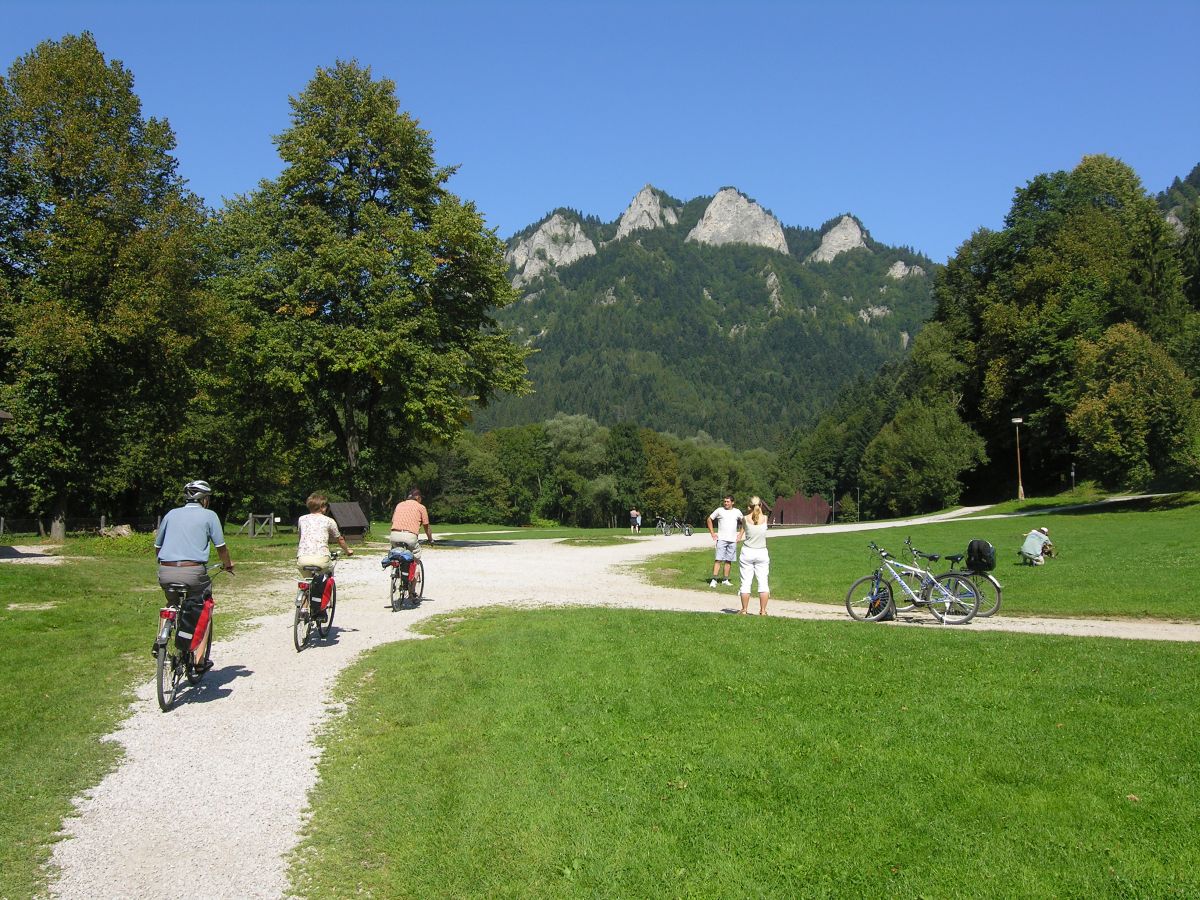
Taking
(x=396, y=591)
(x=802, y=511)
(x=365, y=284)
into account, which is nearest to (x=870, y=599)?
(x=396, y=591)

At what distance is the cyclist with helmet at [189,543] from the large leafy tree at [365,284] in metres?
19.4

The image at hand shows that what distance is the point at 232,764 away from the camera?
6.91 metres

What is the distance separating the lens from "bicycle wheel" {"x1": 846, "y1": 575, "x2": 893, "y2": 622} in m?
14.1

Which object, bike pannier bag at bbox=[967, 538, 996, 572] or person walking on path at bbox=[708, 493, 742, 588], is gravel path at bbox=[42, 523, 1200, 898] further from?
person walking on path at bbox=[708, 493, 742, 588]

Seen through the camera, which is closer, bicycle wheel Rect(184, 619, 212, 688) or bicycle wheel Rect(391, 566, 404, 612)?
bicycle wheel Rect(184, 619, 212, 688)

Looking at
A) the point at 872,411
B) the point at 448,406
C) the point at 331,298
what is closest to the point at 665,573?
the point at 448,406

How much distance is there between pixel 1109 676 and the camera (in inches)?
323

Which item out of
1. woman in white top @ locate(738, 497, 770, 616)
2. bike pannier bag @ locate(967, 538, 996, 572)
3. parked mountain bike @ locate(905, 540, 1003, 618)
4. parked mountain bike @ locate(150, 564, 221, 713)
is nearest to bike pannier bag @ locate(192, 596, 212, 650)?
parked mountain bike @ locate(150, 564, 221, 713)

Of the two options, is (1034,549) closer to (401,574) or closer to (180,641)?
(401,574)

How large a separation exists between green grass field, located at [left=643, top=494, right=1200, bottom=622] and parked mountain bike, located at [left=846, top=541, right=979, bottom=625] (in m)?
2.08

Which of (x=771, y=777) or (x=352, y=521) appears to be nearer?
(x=771, y=777)

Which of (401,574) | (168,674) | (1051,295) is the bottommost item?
(168,674)

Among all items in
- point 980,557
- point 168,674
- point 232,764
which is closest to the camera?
point 232,764

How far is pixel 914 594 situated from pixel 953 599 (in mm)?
616
